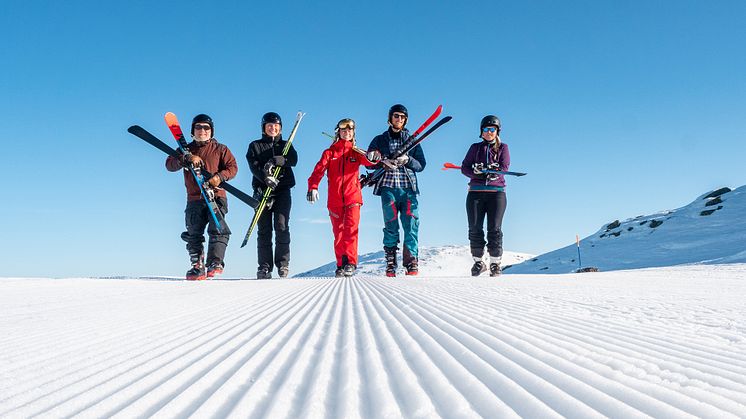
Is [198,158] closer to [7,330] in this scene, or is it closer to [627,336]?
[7,330]

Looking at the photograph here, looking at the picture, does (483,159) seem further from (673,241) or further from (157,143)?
(673,241)

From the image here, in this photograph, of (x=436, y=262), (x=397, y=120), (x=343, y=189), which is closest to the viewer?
(x=343, y=189)

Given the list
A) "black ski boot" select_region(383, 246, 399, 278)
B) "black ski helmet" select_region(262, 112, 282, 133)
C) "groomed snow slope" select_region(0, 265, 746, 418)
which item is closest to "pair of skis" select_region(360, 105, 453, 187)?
"black ski boot" select_region(383, 246, 399, 278)

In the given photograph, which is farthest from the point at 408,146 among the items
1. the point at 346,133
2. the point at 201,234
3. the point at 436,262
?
the point at 436,262

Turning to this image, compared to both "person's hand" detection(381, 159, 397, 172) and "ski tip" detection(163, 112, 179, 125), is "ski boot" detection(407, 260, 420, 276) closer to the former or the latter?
"person's hand" detection(381, 159, 397, 172)

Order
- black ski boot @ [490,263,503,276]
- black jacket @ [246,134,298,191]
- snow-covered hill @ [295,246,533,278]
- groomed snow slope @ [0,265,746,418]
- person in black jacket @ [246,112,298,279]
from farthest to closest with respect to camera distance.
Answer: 1. snow-covered hill @ [295,246,533,278]
2. black jacket @ [246,134,298,191]
3. person in black jacket @ [246,112,298,279]
4. black ski boot @ [490,263,503,276]
5. groomed snow slope @ [0,265,746,418]

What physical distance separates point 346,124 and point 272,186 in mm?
1250

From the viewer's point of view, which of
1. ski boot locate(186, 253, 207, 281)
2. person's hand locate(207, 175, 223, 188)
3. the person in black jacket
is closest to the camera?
ski boot locate(186, 253, 207, 281)

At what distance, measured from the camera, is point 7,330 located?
5.82 feet

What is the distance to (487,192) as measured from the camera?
595 centimetres

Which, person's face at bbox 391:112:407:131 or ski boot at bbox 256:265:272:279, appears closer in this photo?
ski boot at bbox 256:265:272:279

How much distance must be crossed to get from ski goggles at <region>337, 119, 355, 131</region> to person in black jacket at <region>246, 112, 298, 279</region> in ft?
2.44

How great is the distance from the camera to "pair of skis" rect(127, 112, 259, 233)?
5707 mm

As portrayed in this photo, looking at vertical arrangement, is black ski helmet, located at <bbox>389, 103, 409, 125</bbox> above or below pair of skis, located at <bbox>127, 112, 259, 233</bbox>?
above
